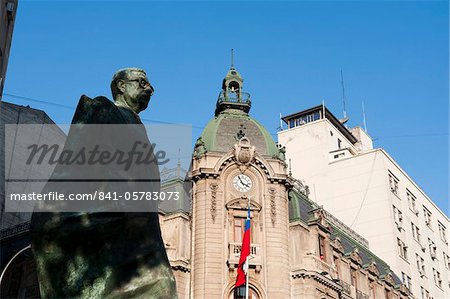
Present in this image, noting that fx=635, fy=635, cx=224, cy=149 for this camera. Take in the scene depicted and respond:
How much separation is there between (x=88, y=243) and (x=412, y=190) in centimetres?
6419

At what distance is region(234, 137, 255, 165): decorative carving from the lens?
1448 inches

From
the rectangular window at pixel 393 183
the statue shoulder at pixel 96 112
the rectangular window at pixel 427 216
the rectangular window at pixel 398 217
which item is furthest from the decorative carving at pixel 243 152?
the rectangular window at pixel 427 216

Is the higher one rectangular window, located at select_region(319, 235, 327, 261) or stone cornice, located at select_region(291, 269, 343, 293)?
A: rectangular window, located at select_region(319, 235, 327, 261)

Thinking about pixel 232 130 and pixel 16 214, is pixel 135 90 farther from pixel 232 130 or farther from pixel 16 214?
pixel 16 214

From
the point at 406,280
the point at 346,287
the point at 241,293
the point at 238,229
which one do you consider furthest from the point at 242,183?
the point at 406,280

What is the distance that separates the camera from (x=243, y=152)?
37.0 metres

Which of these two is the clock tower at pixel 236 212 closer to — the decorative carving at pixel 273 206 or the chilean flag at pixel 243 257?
the decorative carving at pixel 273 206

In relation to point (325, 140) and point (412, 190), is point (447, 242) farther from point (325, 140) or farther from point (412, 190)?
point (325, 140)

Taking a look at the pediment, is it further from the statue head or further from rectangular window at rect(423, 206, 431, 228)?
rectangular window at rect(423, 206, 431, 228)

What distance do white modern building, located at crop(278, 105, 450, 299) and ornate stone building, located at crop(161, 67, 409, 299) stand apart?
18983mm

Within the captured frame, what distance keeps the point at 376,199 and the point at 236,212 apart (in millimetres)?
27325

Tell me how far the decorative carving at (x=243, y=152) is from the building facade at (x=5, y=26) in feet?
51.7

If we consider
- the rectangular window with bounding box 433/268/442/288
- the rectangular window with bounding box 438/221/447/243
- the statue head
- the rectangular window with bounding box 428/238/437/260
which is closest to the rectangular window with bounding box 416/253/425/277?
the rectangular window with bounding box 433/268/442/288

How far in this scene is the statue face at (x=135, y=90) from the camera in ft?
20.8
